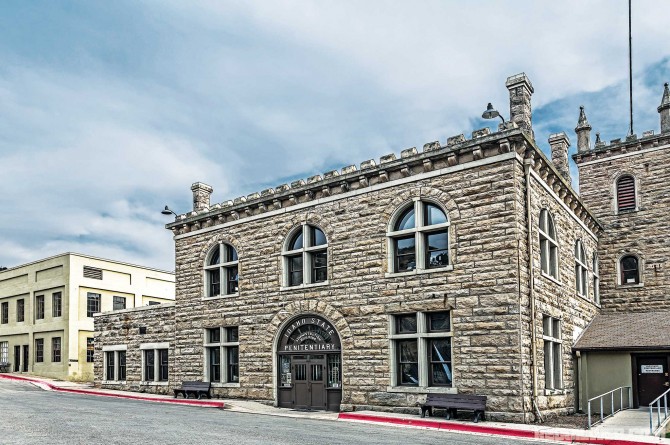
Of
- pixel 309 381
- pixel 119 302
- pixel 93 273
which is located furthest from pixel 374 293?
pixel 119 302

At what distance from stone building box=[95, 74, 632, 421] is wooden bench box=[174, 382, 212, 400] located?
0.31 metres

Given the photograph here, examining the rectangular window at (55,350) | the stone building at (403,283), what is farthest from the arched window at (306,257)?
the rectangular window at (55,350)

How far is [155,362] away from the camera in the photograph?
94.3ft

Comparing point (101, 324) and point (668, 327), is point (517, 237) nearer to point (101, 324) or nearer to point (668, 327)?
point (668, 327)

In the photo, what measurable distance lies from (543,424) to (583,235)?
10599 mm

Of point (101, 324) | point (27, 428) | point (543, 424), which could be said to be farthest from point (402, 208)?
point (101, 324)

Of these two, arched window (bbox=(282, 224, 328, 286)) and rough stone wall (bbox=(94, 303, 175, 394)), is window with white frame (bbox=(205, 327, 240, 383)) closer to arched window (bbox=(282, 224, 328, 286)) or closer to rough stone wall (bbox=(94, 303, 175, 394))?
rough stone wall (bbox=(94, 303, 175, 394))

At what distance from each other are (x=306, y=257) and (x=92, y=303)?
1017 inches

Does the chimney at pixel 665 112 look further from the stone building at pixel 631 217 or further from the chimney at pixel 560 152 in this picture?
the chimney at pixel 560 152

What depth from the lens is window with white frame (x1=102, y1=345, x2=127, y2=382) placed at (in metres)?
30.7

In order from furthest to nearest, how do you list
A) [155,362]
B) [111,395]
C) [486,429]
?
1. [155,362]
2. [111,395]
3. [486,429]

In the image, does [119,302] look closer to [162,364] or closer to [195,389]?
[162,364]

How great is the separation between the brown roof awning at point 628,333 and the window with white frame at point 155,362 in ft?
53.7

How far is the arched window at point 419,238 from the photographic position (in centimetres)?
2000
